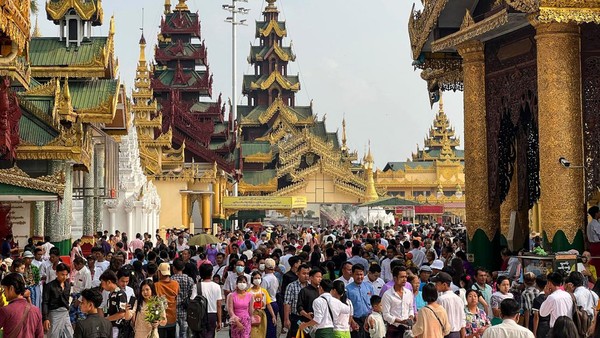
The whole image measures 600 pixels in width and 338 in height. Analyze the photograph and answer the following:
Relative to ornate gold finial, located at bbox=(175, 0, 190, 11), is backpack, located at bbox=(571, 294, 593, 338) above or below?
below

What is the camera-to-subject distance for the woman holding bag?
1043 cm

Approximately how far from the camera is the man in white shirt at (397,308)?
1230 centimetres

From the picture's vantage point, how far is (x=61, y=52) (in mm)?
33812

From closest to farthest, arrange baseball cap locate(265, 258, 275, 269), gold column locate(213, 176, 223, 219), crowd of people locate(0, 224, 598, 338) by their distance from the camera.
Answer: crowd of people locate(0, 224, 598, 338), baseball cap locate(265, 258, 275, 269), gold column locate(213, 176, 223, 219)

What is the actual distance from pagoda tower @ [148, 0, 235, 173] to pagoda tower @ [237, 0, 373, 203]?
5172 millimetres

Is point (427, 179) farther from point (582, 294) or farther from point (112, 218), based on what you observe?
point (582, 294)

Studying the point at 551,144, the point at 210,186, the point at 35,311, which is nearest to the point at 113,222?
the point at 210,186

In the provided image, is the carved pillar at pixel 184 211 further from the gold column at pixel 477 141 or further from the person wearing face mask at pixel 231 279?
the person wearing face mask at pixel 231 279

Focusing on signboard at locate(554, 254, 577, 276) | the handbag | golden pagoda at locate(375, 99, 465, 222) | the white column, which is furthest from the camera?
golden pagoda at locate(375, 99, 465, 222)

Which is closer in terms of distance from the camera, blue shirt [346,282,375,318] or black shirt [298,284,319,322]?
black shirt [298,284,319,322]

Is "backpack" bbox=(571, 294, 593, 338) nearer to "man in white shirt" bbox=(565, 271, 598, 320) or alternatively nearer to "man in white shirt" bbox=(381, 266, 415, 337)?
"man in white shirt" bbox=(565, 271, 598, 320)

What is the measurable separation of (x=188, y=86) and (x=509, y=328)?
60660 millimetres

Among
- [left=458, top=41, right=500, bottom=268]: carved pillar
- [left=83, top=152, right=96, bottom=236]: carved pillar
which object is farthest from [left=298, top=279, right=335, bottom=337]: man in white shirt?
[left=83, top=152, right=96, bottom=236]: carved pillar

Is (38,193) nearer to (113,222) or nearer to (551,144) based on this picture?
(551,144)
